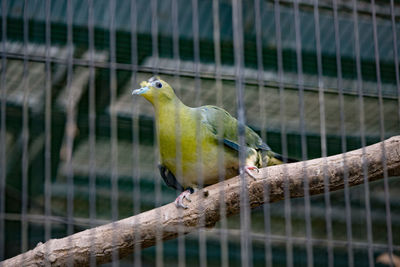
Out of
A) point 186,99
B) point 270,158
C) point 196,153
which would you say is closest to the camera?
point 196,153

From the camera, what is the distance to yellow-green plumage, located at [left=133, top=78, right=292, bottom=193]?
3.18 metres

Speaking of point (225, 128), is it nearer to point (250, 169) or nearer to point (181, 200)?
point (250, 169)

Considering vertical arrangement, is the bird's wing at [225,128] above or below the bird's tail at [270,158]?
above

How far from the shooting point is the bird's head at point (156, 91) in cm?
318

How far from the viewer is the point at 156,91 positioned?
10.6ft

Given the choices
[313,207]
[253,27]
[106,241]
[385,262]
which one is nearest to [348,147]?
[313,207]

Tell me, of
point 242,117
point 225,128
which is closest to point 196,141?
point 225,128

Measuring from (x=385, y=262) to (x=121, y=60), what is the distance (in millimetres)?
2379

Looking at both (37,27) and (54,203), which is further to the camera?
(54,203)

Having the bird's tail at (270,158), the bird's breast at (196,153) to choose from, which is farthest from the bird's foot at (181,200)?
the bird's tail at (270,158)

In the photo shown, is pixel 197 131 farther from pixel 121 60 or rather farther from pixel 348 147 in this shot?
pixel 348 147

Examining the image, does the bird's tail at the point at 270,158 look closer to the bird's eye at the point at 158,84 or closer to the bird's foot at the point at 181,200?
the bird's foot at the point at 181,200

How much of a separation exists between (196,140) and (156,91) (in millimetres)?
348

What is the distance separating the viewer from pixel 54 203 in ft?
14.6
